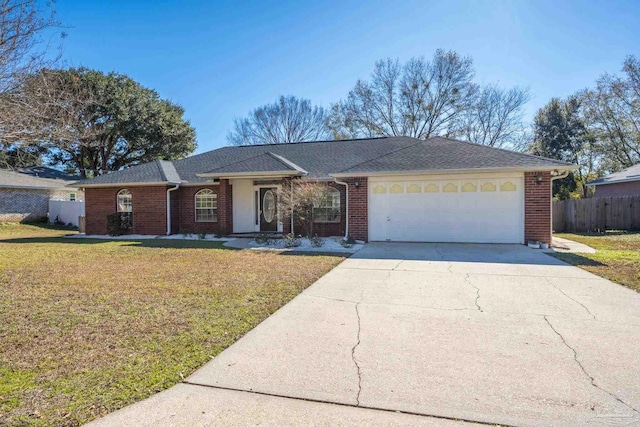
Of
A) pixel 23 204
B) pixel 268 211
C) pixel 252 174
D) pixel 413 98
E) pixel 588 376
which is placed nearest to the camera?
pixel 588 376

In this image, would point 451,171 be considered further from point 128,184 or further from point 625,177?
point 625,177

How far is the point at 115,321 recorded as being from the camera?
4484 millimetres

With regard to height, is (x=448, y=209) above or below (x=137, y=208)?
below

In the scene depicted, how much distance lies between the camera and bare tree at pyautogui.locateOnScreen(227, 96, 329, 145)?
1352 inches

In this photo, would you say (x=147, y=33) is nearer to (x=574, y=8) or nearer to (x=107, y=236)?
(x=107, y=236)

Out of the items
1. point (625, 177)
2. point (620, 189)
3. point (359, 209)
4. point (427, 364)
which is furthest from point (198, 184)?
point (620, 189)

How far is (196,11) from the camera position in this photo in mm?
11445

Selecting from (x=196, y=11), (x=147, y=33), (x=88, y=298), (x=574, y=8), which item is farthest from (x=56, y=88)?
(x=574, y=8)

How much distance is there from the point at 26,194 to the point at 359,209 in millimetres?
23914

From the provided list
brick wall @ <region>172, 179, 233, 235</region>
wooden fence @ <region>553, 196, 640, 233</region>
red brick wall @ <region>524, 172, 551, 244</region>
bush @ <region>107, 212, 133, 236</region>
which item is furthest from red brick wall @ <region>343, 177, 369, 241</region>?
wooden fence @ <region>553, 196, 640, 233</region>

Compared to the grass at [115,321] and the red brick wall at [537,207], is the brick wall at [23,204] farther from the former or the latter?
the red brick wall at [537,207]

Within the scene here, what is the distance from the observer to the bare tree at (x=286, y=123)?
34.3 metres

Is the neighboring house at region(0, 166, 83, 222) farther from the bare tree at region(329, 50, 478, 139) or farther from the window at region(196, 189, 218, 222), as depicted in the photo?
the bare tree at region(329, 50, 478, 139)

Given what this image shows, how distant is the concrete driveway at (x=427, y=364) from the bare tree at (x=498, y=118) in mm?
26798
